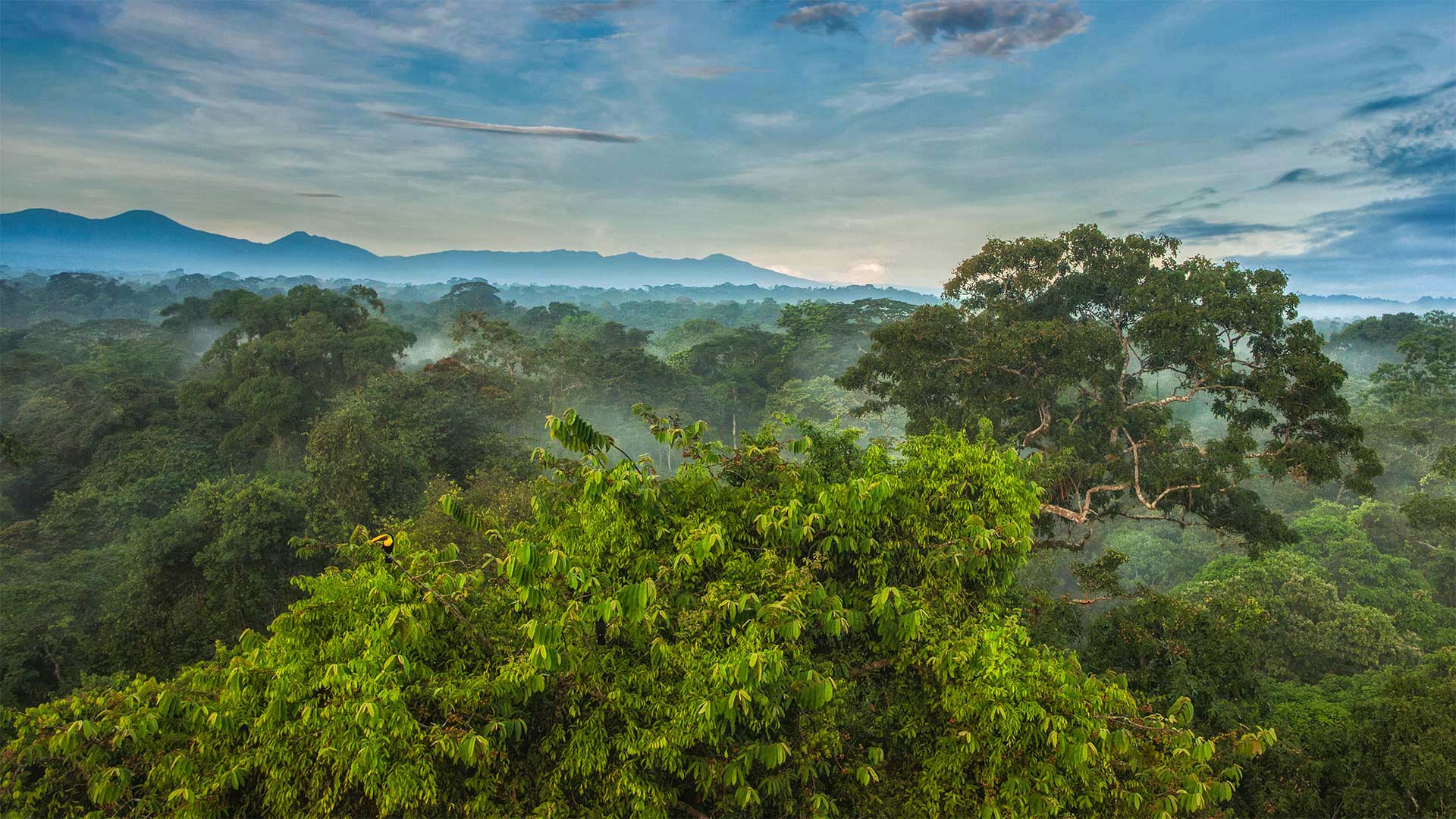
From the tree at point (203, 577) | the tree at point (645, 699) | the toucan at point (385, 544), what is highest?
the toucan at point (385, 544)

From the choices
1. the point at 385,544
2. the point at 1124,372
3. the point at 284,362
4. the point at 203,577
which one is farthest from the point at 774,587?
the point at 284,362

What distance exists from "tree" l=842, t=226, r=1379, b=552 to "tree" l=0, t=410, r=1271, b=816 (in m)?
7.43

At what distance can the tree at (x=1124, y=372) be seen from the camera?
12.1 metres

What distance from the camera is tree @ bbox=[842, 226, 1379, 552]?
12055mm

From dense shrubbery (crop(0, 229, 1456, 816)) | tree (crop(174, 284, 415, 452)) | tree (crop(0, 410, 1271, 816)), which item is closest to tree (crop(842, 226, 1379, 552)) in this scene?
dense shrubbery (crop(0, 229, 1456, 816))

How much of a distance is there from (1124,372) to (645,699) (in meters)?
13.9

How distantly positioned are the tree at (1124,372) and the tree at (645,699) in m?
7.43

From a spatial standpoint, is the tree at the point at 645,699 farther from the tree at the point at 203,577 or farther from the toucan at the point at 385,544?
the tree at the point at 203,577

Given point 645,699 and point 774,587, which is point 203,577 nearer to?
point 645,699

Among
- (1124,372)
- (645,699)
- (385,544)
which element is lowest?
(645,699)

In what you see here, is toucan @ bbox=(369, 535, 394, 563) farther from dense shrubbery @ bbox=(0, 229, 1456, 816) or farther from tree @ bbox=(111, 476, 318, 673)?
tree @ bbox=(111, 476, 318, 673)

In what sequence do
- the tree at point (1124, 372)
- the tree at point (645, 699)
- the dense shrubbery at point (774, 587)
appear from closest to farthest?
the tree at point (645, 699) → the dense shrubbery at point (774, 587) → the tree at point (1124, 372)

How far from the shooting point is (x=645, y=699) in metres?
4.15

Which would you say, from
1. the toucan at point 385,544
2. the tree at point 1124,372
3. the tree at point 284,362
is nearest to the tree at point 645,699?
the toucan at point 385,544
